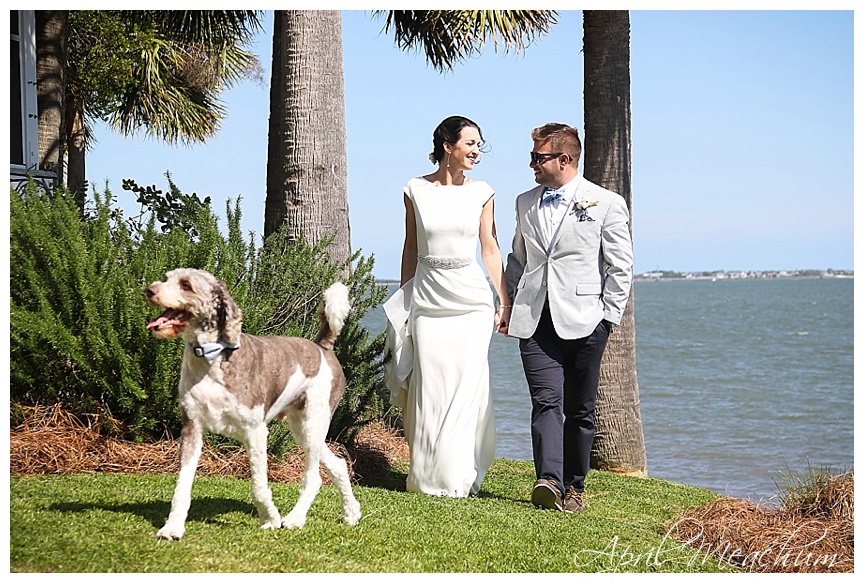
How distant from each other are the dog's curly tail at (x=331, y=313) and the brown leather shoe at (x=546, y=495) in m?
1.87

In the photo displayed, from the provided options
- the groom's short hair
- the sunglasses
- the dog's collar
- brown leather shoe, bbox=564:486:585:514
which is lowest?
brown leather shoe, bbox=564:486:585:514

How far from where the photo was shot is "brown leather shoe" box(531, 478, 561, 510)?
579 centimetres

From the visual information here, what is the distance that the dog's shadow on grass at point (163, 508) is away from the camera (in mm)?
4520

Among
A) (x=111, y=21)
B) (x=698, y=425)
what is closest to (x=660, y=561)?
(x=698, y=425)

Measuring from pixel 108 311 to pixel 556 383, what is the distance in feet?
9.15

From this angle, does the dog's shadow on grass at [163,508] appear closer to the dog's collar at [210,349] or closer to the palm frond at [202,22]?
the dog's collar at [210,349]

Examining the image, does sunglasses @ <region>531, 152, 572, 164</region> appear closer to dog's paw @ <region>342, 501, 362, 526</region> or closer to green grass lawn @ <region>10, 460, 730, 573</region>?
green grass lawn @ <region>10, 460, 730, 573</region>

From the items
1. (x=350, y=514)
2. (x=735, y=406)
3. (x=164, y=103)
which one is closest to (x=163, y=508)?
(x=350, y=514)

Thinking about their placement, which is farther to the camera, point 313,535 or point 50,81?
point 50,81

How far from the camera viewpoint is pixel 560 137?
5910 mm

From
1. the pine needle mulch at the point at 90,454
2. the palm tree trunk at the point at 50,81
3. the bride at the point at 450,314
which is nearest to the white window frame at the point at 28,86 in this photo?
the palm tree trunk at the point at 50,81

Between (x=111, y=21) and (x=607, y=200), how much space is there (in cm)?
1534

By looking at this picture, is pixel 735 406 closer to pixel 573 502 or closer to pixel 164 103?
pixel 164 103

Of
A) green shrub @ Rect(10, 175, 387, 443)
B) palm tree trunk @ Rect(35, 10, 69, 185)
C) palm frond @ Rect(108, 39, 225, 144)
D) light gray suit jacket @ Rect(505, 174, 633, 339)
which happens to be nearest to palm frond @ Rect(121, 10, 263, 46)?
palm tree trunk @ Rect(35, 10, 69, 185)
